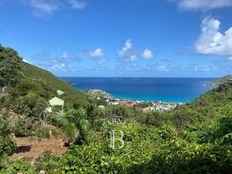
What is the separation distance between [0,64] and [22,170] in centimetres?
2074

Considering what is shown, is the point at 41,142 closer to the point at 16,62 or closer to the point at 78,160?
the point at 78,160

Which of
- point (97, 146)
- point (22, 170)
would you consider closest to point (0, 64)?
point (22, 170)

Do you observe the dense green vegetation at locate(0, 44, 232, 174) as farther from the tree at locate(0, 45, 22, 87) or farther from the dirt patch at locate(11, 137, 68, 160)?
the tree at locate(0, 45, 22, 87)

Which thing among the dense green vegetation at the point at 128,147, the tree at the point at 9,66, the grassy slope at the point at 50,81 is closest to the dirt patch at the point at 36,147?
the dense green vegetation at the point at 128,147

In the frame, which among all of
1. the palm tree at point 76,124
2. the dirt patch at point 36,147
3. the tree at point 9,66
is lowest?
the dirt patch at point 36,147

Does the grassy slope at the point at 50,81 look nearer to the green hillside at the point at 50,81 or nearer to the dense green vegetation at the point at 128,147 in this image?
the green hillside at the point at 50,81

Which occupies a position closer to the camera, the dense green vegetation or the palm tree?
the dense green vegetation

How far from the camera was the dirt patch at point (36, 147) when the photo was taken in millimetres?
12975

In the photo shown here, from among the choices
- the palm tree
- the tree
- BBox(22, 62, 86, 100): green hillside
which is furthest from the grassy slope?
the palm tree

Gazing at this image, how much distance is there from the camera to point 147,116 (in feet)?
106

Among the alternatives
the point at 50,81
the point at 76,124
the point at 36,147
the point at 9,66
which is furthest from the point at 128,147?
the point at 50,81

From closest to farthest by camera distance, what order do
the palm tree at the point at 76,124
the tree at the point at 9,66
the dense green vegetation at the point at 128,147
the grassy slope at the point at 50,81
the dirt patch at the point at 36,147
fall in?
1. the dense green vegetation at the point at 128,147
2. the dirt patch at the point at 36,147
3. the palm tree at the point at 76,124
4. the tree at the point at 9,66
5. the grassy slope at the point at 50,81

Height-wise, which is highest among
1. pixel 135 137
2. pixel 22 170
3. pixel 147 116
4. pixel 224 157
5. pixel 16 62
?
pixel 16 62

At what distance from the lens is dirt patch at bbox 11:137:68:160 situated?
42.6 ft
